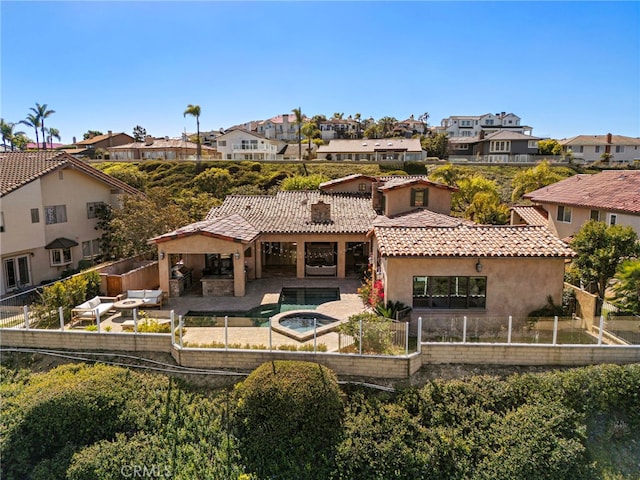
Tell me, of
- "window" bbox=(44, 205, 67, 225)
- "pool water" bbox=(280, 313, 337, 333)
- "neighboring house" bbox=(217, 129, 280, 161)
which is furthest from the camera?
"neighboring house" bbox=(217, 129, 280, 161)

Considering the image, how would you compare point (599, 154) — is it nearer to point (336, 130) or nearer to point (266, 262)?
point (336, 130)

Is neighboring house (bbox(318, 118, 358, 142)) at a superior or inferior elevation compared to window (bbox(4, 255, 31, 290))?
superior

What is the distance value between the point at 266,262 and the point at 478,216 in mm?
17052

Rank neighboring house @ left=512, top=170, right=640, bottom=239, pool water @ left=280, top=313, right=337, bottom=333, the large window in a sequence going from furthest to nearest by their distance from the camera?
neighboring house @ left=512, top=170, right=640, bottom=239, the large window, pool water @ left=280, top=313, right=337, bottom=333

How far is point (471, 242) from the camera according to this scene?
18.3 meters

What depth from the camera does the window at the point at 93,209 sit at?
3042cm

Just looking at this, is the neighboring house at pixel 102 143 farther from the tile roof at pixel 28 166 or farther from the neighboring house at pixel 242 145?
the tile roof at pixel 28 166

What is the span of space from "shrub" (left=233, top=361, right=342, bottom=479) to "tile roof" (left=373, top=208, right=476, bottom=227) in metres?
11.0

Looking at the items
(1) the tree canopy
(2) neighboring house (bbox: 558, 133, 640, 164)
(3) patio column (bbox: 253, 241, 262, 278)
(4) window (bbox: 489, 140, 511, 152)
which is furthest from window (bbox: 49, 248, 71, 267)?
(2) neighboring house (bbox: 558, 133, 640, 164)

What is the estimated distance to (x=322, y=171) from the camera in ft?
223

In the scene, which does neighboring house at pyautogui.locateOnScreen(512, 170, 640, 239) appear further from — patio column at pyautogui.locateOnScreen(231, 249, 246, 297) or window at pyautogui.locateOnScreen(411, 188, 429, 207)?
patio column at pyautogui.locateOnScreen(231, 249, 246, 297)

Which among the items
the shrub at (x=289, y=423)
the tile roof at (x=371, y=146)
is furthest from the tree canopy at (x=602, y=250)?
the tile roof at (x=371, y=146)

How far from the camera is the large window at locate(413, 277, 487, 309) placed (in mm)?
17953

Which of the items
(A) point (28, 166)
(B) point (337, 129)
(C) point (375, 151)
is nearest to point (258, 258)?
(A) point (28, 166)
